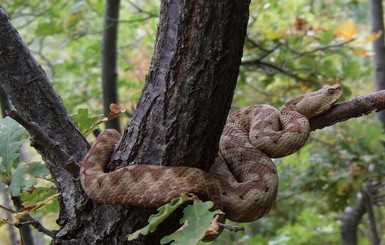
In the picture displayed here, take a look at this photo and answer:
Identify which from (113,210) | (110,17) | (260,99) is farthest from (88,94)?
(113,210)

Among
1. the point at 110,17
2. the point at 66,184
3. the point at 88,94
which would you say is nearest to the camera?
the point at 66,184

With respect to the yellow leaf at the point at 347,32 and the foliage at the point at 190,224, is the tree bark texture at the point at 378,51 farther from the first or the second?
the foliage at the point at 190,224

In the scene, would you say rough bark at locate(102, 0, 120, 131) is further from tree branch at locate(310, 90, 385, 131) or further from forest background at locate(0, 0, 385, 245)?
tree branch at locate(310, 90, 385, 131)

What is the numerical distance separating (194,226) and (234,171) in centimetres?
95

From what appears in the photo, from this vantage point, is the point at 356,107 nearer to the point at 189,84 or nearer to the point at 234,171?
the point at 234,171

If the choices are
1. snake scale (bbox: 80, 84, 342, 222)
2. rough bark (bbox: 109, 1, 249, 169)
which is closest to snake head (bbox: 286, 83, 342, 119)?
snake scale (bbox: 80, 84, 342, 222)

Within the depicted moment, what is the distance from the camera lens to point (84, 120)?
2.46m

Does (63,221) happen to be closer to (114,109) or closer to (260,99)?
(114,109)

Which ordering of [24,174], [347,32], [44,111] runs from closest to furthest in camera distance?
1. [24,174]
2. [44,111]
3. [347,32]

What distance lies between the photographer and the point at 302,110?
268 centimetres

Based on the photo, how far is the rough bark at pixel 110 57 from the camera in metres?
4.50

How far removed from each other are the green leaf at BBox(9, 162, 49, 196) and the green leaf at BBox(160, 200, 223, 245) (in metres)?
0.68

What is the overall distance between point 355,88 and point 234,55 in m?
6.93

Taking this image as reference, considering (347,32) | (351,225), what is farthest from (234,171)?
(351,225)
